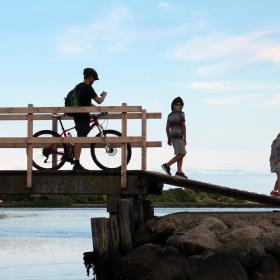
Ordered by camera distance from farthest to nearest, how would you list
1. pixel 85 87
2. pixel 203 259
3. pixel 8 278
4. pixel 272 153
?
1. pixel 8 278
2. pixel 272 153
3. pixel 85 87
4. pixel 203 259

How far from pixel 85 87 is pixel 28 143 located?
173cm

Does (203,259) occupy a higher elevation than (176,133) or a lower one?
lower

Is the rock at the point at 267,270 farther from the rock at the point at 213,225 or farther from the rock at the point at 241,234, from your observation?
the rock at the point at 213,225

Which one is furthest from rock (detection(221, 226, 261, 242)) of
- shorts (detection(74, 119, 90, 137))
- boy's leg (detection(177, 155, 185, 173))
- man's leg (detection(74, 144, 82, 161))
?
shorts (detection(74, 119, 90, 137))

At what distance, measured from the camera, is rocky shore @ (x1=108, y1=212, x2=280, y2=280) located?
747 inches

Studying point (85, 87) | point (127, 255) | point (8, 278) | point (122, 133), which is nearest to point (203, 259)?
point (127, 255)

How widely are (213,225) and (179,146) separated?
2.00 metres

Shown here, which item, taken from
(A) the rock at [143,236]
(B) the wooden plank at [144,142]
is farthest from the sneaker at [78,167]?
(A) the rock at [143,236]

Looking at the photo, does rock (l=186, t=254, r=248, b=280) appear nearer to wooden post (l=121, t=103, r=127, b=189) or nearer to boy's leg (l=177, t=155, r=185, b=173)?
wooden post (l=121, t=103, r=127, b=189)

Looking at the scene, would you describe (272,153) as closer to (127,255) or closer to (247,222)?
(247,222)

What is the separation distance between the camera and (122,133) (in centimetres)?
2000

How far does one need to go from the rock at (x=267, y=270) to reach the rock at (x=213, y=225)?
4.30ft

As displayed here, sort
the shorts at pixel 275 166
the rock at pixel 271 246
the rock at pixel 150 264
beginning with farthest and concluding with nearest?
the shorts at pixel 275 166 < the rock at pixel 271 246 < the rock at pixel 150 264

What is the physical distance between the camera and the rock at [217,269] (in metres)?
18.8
